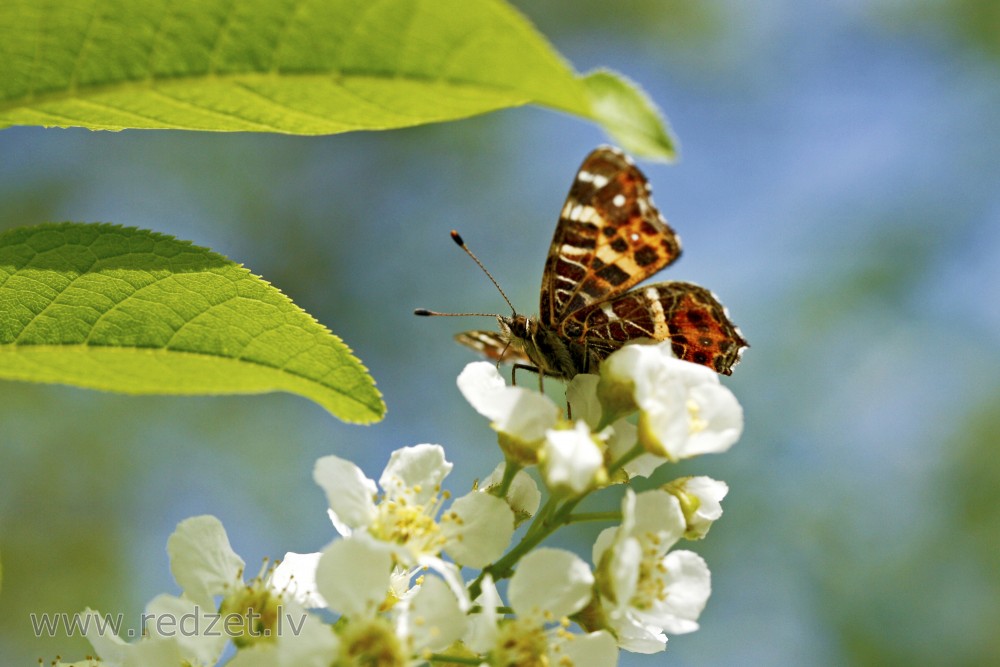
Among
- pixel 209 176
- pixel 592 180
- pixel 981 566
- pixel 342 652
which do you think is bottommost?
pixel 342 652

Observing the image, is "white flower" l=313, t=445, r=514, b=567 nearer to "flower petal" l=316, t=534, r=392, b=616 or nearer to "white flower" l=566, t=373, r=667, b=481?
"flower petal" l=316, t=534, r=392, b=616

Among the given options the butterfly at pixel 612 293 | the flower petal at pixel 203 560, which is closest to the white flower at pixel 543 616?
the flower petal at pixel 203 560

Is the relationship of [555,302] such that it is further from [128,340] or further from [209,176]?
[209,176]

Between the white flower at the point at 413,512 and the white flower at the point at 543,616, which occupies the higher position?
the white flower at the point at 413,512

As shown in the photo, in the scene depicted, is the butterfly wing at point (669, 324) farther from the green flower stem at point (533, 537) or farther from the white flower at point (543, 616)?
the white flower at point (543, 616)

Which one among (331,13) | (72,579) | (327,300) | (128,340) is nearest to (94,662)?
(128,340)

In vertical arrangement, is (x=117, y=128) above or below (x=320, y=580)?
above

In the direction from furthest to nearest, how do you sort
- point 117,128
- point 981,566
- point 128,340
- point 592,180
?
point 981,566 < point 592,180 < point 128,340 < point 117,128
